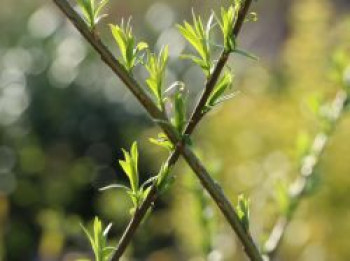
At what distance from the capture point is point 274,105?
16.1 ft

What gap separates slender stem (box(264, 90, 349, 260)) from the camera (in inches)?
62.6

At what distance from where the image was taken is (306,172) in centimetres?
170

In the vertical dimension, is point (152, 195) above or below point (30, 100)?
above

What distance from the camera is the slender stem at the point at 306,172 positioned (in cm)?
159

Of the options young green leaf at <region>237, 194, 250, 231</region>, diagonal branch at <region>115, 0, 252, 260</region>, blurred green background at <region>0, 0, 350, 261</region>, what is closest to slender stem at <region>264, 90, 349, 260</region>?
young green leaf at <region>237, 194, 250, 231</region>

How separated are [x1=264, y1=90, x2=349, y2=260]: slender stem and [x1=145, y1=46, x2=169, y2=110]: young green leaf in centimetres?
62

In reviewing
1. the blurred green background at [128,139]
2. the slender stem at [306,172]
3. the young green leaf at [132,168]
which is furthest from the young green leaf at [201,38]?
the blurred green background at [128,139]

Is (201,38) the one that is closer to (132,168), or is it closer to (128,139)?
(132,168)

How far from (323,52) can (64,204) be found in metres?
1.88

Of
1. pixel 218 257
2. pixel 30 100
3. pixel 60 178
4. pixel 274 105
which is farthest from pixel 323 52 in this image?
pixel 218 257

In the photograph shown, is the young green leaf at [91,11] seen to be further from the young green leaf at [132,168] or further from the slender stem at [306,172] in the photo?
the slender stem at [306,172]

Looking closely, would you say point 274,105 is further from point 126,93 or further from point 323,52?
point 126,93

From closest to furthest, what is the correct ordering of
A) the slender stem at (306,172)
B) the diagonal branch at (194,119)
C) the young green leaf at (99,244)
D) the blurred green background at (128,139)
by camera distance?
the diagonal branch at (194,119) → the young green leaf at (99,244) → the slender stem at (306,172) → the blurred green background at (128,139)

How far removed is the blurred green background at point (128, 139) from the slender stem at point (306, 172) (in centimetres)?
88
